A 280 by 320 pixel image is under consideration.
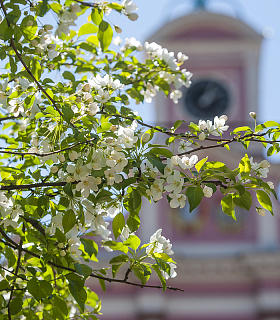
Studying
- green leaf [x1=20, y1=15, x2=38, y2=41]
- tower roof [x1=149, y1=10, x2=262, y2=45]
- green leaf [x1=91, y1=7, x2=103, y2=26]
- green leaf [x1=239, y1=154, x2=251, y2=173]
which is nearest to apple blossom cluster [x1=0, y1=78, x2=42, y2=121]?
green leaf [x1=20, y1=15, x2=38, y2=41]

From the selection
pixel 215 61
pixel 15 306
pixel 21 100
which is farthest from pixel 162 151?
pixel 215 61

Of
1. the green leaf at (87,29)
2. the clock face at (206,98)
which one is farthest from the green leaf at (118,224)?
the clock face at (206,98)

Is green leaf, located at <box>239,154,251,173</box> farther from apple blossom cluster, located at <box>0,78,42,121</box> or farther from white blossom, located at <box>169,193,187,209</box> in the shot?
apple blossom cluster, located at <box>0,78,42,121</box>

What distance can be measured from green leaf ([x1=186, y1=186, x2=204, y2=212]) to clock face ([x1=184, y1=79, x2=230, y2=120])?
999cm

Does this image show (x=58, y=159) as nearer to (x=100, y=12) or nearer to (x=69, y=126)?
(x=69, y=126)

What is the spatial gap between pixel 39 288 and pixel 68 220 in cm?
24

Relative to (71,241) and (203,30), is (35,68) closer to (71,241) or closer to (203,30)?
(71,241)

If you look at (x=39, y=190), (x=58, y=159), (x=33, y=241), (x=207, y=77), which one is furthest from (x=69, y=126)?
(x=207, y=77)

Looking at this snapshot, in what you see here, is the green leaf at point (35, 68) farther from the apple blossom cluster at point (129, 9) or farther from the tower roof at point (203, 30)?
the tower roof at point (203, 30)

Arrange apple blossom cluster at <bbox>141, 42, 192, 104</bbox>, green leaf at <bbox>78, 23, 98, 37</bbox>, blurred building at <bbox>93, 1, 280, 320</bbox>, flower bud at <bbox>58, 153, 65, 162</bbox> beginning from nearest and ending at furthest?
flower bud at <bbox>58, 153, 65, 162</bbox> < green leaf at <bbox>78, 23, 98, 37</bbox> < apple blossom cluster at <bbox>141, 42, 192, 104</bbox> < blurred building at <bbox>93, 1, 280, 320</bbox>

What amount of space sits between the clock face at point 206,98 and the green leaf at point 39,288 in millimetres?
9912

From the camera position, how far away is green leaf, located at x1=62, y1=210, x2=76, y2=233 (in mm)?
1952

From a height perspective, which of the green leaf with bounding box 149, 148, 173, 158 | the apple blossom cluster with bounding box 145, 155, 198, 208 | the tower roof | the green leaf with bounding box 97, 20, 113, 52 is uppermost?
the tower roof

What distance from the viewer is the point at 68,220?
1955mm
